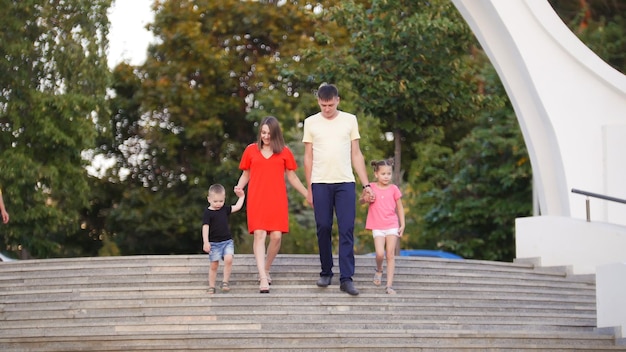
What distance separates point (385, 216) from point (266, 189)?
129cm

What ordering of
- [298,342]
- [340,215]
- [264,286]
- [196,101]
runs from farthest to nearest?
[196,101] → [264,286] → [340,215] → [298,342]

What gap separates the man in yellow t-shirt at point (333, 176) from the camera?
42.8 feet

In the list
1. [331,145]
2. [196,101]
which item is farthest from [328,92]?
[196,101]

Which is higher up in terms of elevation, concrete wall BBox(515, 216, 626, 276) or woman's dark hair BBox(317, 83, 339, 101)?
woman's dark hair BBox(317, 83, 339, 101)

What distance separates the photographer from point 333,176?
13094 mm

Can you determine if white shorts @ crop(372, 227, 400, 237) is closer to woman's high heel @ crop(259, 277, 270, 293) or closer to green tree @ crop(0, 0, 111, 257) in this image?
woman's high heel @ crop(259, 277, 270, 293)

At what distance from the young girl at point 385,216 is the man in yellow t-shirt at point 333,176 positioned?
30 cm

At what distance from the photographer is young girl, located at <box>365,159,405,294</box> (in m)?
13.4

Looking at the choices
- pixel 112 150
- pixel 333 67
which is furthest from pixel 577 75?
pixel 112 150

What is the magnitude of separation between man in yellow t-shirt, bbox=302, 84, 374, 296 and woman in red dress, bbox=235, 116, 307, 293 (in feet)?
0.77

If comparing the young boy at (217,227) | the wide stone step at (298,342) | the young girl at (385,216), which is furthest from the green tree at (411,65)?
the wide stone step at (298,342)

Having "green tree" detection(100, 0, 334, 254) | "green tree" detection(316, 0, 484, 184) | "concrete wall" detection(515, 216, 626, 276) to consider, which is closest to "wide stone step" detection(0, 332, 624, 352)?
"concrete wall" detection(515, 216, 626, 276)

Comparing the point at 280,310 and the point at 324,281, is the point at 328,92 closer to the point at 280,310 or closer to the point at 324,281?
the point at 324,281

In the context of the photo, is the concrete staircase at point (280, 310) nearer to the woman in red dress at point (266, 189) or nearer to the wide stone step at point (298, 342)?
the wide stone step at point (298, 342)
